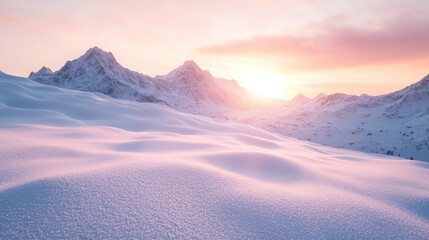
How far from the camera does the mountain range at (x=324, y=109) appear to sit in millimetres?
18766

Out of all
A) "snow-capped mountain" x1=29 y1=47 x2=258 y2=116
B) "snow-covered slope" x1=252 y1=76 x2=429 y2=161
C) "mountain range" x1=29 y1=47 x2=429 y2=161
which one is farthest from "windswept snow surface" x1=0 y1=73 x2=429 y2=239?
"snow-capped mountain" x1=29 y1=47 x2=258 y2=116

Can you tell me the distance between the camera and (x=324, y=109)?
32219 mm

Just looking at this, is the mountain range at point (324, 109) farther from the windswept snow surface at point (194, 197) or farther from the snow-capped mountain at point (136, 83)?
the windswept snow surface at point (194, 197)

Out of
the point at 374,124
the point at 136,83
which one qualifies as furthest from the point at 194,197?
the point at 136,83

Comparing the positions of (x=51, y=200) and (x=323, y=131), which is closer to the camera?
(x=51, y=200)

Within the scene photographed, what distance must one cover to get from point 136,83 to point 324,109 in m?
31.7

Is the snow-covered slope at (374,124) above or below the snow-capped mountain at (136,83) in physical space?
below

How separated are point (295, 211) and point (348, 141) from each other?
2030cm

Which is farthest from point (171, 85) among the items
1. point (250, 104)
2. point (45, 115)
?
point (45, 115)

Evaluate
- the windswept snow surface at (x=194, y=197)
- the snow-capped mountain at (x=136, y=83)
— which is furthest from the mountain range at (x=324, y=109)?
the windswept snow surface at (x=194, y=197)

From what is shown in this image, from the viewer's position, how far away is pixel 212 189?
2232 millimetres

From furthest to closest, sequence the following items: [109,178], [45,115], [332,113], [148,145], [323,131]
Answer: [332,113] → [323,131] → [45,115] → [148,145] → [109,178]

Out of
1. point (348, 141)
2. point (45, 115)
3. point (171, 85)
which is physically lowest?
point (348, 141)

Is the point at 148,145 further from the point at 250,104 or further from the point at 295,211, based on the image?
the point at 250,104
